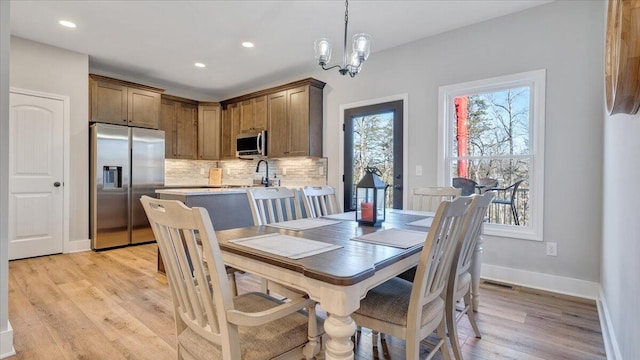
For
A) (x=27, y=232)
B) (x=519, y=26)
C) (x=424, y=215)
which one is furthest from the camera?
(x=27, y=232)

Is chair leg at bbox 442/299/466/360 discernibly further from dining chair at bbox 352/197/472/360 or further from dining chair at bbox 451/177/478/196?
dining chair at bbox 451/177/478/196

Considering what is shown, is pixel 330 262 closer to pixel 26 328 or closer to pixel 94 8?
pixel 26 328

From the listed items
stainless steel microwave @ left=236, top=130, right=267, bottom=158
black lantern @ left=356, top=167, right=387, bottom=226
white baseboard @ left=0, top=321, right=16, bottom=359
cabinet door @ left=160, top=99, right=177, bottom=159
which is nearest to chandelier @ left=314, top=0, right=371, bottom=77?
black lantern @ left=356, top=167, right=387, bottom=226

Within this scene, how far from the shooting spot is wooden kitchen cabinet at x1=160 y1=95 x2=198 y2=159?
5.68m

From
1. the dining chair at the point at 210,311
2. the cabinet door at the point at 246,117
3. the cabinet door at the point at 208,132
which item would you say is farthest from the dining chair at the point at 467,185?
the cabinet door at the point at 208,132

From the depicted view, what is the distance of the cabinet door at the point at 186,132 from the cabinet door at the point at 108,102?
3.65ft

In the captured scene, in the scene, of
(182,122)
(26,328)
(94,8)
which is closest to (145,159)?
(182,122)

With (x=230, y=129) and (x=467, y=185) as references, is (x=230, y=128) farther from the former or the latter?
(x=467, y=185)

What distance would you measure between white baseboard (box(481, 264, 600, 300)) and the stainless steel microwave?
3.61 metres

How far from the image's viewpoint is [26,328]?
2201mm

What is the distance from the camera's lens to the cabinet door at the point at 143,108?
4875mm

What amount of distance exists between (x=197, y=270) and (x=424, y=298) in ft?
2.96

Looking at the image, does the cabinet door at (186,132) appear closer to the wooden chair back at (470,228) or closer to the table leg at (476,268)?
the table leg at (476,268)

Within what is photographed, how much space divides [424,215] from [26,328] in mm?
2965
